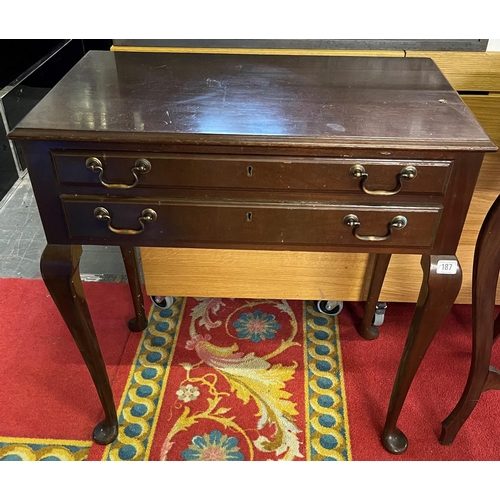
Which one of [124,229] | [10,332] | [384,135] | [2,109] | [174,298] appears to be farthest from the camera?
[2,109]

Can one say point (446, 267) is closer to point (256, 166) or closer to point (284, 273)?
point (256, 166)

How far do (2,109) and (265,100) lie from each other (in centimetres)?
142

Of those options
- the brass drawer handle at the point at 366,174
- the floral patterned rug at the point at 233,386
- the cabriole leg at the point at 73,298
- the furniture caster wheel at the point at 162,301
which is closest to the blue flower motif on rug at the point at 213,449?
the floral patterned rug at the point at 233,386

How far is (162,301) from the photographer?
1594 mm

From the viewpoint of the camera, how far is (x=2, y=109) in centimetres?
197

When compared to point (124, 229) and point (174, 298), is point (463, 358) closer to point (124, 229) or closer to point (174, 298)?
point (174, 298)

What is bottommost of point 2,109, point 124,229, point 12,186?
point 12,186

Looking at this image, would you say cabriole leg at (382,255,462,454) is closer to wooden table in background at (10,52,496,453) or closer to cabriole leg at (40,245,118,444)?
wooden table in background at (10,52,496,453)

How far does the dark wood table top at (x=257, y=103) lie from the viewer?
2.71ft

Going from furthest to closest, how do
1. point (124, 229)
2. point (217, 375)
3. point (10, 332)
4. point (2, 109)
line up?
point (2, 109)
point (10, 332)
point (217, 375)
point (124, 229)

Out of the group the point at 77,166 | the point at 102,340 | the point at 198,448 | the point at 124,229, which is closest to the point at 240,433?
the point at 198,448

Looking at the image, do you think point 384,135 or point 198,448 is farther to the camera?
point 198,448

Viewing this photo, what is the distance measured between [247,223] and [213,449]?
59cm

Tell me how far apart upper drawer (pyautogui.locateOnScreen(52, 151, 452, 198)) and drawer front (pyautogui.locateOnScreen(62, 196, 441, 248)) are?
0.04 m
